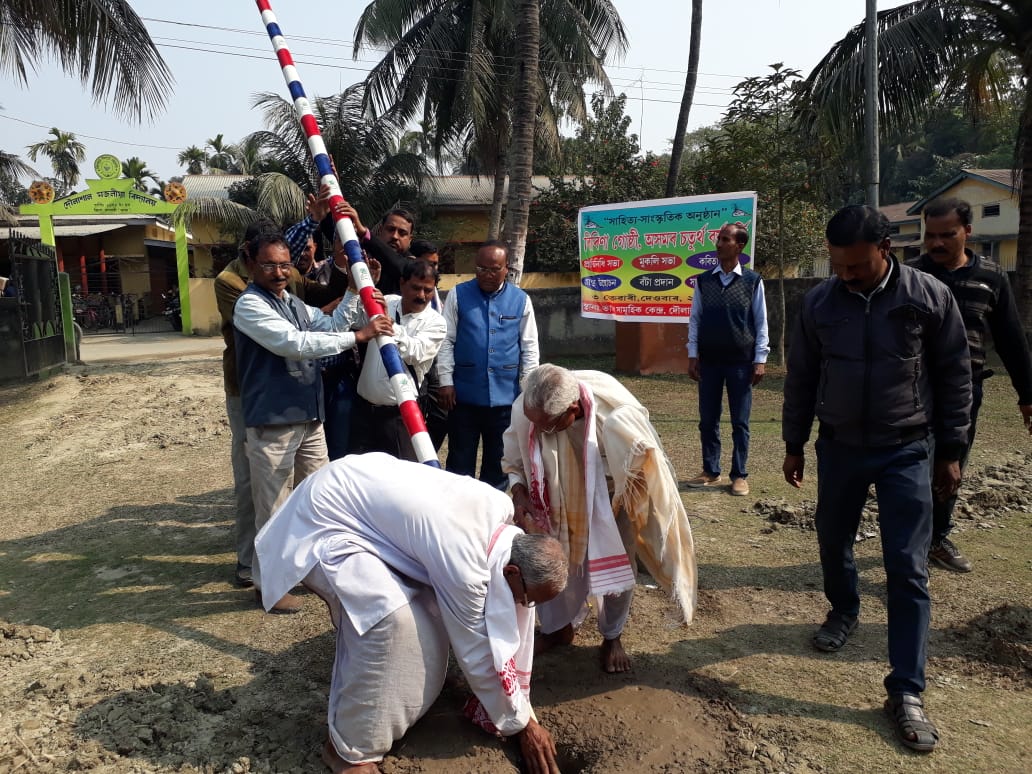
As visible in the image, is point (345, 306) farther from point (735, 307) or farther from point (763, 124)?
point (763, 124)

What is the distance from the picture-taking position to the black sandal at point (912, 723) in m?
2.62

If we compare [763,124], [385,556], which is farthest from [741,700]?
[763,124]

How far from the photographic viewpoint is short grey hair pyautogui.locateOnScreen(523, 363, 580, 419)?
274 centimetres

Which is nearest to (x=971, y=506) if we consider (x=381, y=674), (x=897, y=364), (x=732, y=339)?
(x=732, y=339)

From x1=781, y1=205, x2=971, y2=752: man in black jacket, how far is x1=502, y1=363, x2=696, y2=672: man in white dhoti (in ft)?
2.32

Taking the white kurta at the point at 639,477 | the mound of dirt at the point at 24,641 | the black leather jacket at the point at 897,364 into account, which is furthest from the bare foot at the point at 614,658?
the mound of dirt at the point at 24,641

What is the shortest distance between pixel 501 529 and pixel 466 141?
1680cm

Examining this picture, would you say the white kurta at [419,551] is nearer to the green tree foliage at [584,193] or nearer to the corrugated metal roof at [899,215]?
the green tree foliage at [584,193]

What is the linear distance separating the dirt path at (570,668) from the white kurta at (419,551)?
17.1 inches

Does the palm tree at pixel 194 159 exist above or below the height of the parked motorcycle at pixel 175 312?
above

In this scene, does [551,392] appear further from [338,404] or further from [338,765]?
[338,404]

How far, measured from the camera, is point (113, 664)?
330 centimetres

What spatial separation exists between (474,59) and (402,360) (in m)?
13.8

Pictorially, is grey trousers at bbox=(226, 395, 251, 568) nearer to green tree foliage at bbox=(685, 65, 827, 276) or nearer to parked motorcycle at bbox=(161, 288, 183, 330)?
green tree foliage at bbox=(685, 65, 827, 276)
